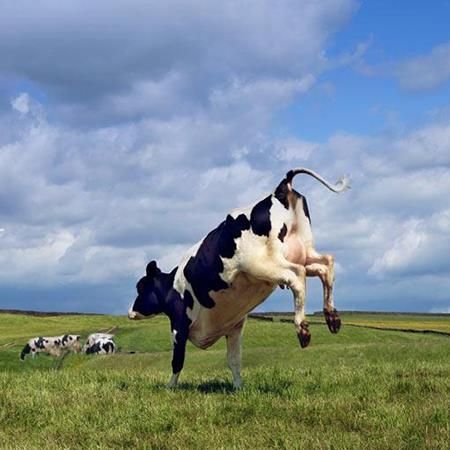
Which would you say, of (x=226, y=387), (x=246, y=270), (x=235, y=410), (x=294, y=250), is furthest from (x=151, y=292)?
(x=235, y=410)

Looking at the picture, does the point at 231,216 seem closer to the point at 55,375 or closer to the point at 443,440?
the point at 443,440

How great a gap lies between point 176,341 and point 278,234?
2.95 m

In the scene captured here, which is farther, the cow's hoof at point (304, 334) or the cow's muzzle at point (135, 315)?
the cow's muzzle at point (135, 315)

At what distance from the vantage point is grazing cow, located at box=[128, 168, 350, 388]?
1092cm

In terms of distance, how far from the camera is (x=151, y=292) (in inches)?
546

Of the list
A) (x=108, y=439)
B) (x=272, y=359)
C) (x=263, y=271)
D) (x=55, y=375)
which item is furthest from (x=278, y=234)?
(x=272, y=359)

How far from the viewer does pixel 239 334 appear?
1291 centimetres

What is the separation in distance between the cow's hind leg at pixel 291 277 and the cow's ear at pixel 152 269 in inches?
127

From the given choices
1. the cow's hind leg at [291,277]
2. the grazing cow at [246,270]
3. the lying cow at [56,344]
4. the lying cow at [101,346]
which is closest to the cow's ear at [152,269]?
the grazing cow at [246,270]

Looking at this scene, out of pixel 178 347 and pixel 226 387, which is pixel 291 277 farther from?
pixel 226 387

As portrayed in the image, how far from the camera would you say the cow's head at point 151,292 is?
13.7 meters

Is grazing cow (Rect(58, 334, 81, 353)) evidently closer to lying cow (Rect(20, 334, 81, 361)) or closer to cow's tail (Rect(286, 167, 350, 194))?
lying cow (Rect(20, 334, 81, 361))

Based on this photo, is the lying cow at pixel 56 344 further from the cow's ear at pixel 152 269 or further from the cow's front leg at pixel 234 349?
the cow's front leg at pixel 234 349

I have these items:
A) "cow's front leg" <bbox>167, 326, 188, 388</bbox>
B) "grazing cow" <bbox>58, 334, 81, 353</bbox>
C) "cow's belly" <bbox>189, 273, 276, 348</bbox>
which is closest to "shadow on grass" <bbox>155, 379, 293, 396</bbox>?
"cow's front leg" <bbox>167, 326, 188, 388</bbox>
